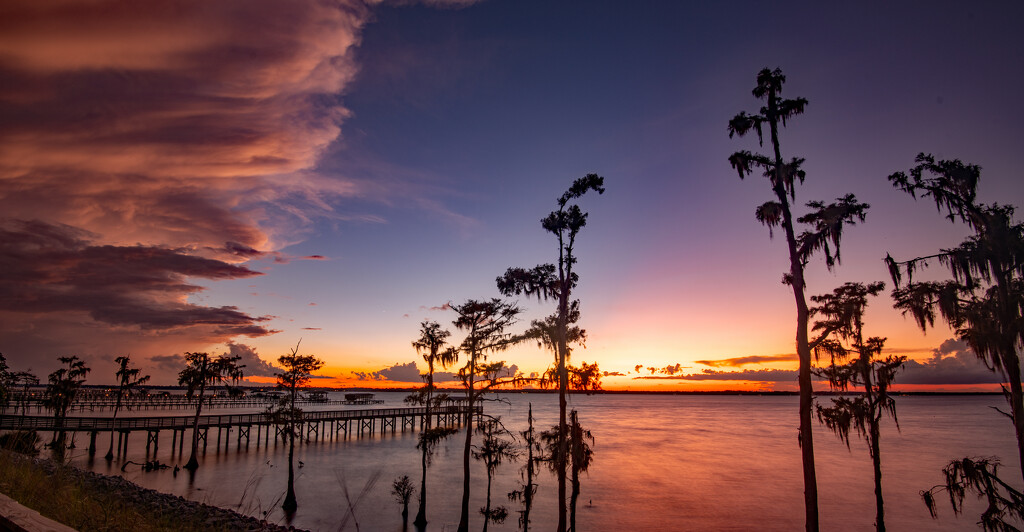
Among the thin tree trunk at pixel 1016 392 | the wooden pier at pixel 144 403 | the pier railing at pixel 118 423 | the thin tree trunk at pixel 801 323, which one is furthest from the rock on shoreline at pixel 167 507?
the wooden pier at pixel 144 403

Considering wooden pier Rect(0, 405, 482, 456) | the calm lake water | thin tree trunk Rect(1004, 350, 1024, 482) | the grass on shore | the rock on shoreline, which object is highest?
thin tree trunk Rect(1004, 350, 1024, 482)

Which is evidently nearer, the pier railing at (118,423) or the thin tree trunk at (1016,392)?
the thin tree trunk at (1016,392)

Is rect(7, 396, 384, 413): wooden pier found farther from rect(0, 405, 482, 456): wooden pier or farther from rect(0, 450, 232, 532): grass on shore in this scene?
rect(0, 450, 232, 532): grass on shore

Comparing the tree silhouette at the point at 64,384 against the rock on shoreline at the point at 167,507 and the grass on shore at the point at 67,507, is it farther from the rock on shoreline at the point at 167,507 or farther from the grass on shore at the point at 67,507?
the grass on shore at the point at 67,507

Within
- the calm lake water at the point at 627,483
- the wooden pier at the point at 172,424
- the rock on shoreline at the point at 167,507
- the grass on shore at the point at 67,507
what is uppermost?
the grass on shore at the point at 67,507

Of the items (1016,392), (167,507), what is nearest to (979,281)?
(1016,392)

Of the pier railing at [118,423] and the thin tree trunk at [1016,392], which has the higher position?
the thin tree trunk at [1016,392]

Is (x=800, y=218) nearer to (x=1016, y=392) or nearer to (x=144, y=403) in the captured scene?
(x=1016, y=392)

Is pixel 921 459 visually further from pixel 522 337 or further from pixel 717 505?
pixel 522 337

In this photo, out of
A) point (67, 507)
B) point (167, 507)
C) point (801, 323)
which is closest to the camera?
point (67, 507)

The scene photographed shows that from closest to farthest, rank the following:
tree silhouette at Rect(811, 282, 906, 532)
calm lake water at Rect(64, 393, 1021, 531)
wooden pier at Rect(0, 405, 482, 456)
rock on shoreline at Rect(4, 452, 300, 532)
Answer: rock on shoreline at Rect(4, 452, 300, 532) < tree silhouette at Rect(811, 282, 906, 532) < calm lake water at Rect(64, 393, 1021, 531) < wooden pier at Rect(0, 405, 482, 456)

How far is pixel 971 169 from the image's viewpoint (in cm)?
1266

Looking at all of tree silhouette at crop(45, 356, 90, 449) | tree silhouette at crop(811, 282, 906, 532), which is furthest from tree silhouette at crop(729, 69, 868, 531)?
tree silhouette at crop(45, 356, 90, 449)

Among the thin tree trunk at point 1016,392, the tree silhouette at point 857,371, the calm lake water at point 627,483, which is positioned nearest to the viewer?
the thin tree trunk at point 1016,392
